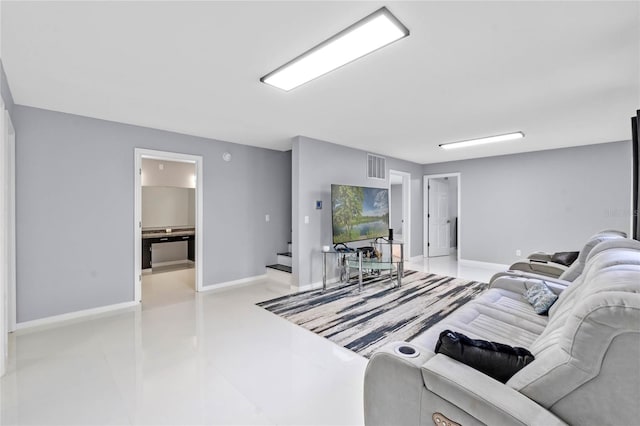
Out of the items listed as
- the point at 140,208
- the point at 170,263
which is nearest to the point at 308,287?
the point at 140,208

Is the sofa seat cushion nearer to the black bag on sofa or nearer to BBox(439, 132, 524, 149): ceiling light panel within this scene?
the black bag on sofa

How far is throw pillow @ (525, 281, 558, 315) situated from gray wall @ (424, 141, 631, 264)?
12.9ft

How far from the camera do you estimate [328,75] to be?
252cm

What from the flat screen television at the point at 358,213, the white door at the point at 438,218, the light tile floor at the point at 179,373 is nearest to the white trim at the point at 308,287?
the flat screen television at the point at 358,213

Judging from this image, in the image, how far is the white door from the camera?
7770 millimetres

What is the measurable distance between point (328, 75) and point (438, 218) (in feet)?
21.1

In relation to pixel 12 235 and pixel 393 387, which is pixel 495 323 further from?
pixel 12 235

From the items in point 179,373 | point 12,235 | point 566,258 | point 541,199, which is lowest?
point 179,373

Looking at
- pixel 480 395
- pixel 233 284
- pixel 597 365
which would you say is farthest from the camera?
pixel 233 284

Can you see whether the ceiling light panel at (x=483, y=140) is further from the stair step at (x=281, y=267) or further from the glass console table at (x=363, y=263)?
the stair step at (x=281, y=267)

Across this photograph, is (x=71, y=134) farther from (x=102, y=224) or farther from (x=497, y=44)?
(x=497, y=44)

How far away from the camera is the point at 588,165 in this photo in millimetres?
5289

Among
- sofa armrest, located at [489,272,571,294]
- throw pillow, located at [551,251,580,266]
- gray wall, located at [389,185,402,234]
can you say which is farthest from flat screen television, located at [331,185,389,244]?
gray wall, located at [389,185,402,234]

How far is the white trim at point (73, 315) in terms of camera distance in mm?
3249
